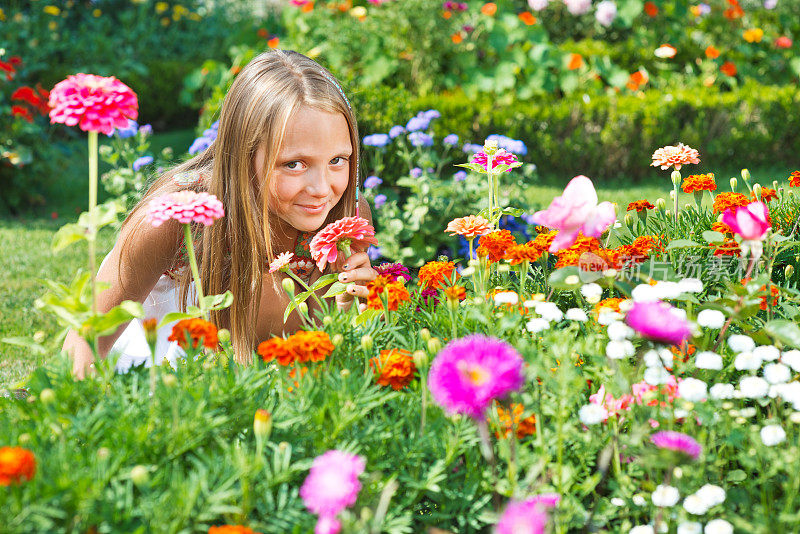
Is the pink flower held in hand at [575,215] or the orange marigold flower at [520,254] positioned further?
the orange marigold flower at [520,254]

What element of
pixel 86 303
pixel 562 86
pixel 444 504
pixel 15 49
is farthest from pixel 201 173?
pixel 15 49

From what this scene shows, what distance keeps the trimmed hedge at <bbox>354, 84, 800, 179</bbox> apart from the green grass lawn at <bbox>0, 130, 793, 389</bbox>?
0.17 metres

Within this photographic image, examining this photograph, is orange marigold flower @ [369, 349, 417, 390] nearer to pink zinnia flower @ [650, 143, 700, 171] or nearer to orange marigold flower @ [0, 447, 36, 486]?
orange marigold flower @ [0, 447, 36, 486]

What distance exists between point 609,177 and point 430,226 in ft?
8.23

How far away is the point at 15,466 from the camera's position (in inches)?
34.2

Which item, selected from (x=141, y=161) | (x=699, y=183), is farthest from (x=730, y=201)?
(x=141, y=161)

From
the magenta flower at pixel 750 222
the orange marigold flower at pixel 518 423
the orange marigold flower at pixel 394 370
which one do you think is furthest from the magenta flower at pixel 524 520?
the magenta flower at pixel 750 222

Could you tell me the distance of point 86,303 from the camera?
124cm

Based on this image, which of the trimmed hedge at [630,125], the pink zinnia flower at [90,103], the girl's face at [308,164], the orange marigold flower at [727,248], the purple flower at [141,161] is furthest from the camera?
the trimmed hedge at [630,125]

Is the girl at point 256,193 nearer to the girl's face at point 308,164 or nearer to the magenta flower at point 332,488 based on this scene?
the girl's face at point 308,164

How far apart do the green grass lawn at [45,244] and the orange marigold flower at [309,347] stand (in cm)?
48

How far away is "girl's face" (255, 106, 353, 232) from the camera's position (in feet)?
6.04

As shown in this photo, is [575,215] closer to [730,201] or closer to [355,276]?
[355,276]

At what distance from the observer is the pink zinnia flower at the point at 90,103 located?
1146 mm
